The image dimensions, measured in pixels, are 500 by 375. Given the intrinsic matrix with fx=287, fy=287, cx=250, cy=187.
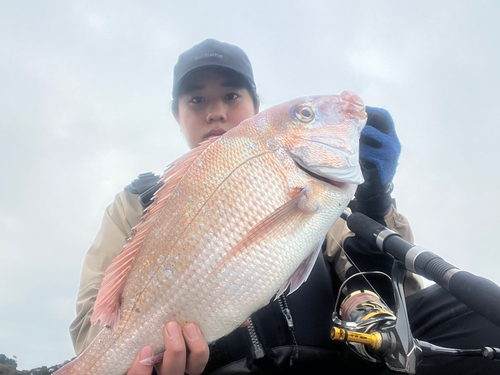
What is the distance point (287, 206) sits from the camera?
110cm

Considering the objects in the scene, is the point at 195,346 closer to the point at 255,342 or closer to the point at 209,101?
the point at 255,342

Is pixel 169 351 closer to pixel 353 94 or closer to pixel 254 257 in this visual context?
pixel 254 257

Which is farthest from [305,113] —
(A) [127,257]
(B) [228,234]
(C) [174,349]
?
(C) [174,349]

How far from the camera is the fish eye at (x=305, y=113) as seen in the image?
1.27 meters

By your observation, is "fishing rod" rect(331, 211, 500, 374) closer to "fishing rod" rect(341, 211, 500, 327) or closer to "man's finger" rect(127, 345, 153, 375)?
"fishing rod" rect(341, 211, 500, 327)

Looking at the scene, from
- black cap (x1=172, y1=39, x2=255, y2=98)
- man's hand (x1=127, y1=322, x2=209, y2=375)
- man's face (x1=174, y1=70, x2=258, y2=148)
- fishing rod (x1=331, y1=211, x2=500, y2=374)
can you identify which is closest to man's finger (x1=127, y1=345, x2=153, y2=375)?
man's hand (x1=127, y1=322, x2=209, y2=375)

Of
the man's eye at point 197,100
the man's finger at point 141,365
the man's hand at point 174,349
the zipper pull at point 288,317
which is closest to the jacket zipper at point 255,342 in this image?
the zipper pull at point 288,317

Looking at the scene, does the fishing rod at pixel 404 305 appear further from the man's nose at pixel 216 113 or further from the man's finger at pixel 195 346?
the man's nose at pixel 216 113

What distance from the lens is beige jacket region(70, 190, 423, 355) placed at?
159cm

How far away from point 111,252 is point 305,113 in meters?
1.59

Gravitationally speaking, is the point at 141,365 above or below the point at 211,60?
below

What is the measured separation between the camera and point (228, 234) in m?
1.07

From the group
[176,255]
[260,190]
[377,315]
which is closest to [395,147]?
[377,315]

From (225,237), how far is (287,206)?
0.26m
